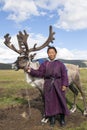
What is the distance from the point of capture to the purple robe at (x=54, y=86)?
11086 mm

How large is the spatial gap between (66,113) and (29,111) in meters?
2.44

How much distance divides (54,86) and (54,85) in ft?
0.11

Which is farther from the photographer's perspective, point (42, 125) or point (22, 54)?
point (22, 54)

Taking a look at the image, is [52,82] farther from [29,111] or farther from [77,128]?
[29,111]

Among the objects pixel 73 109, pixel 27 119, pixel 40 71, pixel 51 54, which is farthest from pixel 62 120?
pixel 73 109

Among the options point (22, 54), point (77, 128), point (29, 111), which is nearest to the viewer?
point (77, 128)

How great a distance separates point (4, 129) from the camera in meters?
11.1

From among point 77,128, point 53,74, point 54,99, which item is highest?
point 53,74

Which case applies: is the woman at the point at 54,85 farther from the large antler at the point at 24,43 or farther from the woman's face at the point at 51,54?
the large antler at the point at 24,43

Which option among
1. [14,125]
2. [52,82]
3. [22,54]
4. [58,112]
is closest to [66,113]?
[58,112]

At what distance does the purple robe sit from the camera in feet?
36.4

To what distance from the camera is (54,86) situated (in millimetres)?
11164

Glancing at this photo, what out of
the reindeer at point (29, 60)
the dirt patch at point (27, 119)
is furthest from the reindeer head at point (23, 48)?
the dirt patch at point (27, 119)

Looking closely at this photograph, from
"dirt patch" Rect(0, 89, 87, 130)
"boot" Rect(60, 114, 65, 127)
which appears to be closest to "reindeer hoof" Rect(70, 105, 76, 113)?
"dirt patch" Rect(0, 89, 87, 130)
